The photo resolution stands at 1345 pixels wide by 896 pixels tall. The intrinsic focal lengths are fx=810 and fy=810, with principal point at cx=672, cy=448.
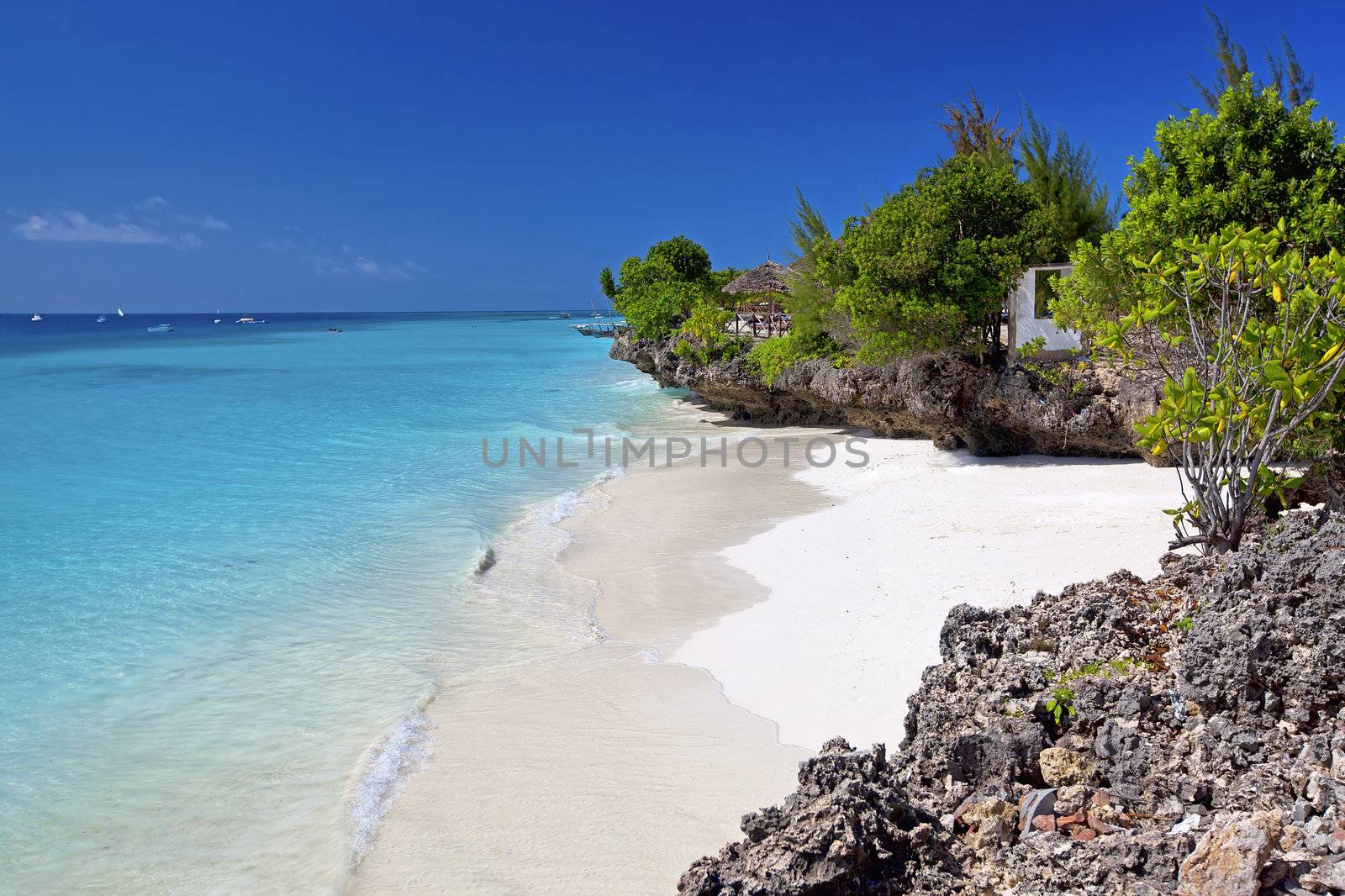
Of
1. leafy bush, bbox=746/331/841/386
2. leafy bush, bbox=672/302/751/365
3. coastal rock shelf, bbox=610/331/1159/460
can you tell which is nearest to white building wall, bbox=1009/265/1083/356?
coastal rock shelf, bbox=610/331/1159/460

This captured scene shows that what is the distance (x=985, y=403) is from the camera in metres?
13.0

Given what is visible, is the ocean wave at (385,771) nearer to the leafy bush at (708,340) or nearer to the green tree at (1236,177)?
the green tree at (1236,177)

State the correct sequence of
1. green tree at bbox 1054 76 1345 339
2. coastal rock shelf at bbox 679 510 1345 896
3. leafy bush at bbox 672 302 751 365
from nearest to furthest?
1. coastal rock shelf at bbox 679 510 1345 896
2. green tree at bbox 1054 76 1345 339
3. leafy bush at bbox 672 302 751 365

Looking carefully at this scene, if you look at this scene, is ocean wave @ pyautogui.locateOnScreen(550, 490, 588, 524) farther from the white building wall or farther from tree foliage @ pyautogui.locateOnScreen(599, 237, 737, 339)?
tree foliage @ pyautogui.locateOnScreen(599, 237, 737, 339)

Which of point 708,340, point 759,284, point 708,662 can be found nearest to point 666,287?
point 759,284

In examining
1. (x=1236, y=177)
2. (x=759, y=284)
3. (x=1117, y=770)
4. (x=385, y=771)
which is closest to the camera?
(x=1117, y=770)

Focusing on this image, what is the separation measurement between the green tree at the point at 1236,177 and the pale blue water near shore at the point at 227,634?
26.1 feet

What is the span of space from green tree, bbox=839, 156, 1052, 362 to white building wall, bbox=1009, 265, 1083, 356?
304 millimetres

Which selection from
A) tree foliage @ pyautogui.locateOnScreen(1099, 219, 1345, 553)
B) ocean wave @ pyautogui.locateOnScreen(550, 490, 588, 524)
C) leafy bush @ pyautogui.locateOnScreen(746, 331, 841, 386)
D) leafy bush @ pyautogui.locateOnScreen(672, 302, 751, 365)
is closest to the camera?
tree foliage @ pyautogui.locateOnScreen(1099, 219, 1345, 553)

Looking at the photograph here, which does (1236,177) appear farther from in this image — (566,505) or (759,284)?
(759,284)

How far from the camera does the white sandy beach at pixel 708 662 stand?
13.6ft

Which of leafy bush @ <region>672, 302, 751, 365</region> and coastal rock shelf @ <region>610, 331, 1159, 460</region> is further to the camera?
leafy bush @ <region>672, 302, 751, 365</region>

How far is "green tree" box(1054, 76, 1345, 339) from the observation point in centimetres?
859

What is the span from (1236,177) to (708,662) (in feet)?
25.7
